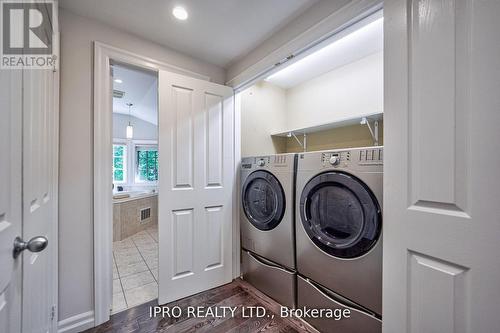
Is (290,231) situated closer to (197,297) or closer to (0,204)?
(197,297)

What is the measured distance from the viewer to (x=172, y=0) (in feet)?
4.22

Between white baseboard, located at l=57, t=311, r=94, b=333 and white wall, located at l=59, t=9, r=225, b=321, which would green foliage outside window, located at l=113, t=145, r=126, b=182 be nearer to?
white wall, located at l=59, t=9, r=225, b=321

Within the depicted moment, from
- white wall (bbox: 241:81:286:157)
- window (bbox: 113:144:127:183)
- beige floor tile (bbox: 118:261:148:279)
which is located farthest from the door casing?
window (bbox: 113:144:127:183)

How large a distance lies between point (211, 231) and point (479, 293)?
172cm

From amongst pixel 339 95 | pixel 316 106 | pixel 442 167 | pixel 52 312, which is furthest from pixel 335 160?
pixel 52 312

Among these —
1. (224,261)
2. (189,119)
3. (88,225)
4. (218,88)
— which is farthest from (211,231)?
(218,88)

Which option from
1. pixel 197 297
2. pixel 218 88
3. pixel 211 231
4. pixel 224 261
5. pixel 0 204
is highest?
pixel 218 88

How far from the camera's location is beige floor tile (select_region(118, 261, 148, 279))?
2.19 metres

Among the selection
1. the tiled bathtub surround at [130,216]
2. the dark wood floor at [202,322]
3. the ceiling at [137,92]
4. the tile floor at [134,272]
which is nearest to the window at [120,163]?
the ceiling at [137,92]

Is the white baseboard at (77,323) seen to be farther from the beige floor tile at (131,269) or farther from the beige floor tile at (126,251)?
the beige floor tile at (126,251)

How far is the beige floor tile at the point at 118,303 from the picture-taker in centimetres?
161

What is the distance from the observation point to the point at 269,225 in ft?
5.74

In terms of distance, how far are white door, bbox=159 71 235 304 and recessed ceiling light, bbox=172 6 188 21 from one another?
1.42ft

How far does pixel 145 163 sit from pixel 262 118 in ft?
13.8
